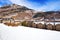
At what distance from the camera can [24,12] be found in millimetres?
43500

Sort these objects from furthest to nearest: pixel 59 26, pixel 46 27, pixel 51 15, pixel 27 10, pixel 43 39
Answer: pixel 27 10 → pixel 51 15 → pixel 46 27 → pixel 59 26 → pixel 43 39

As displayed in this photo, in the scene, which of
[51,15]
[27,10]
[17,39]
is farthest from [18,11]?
[17,39]

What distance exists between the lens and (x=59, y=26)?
12094 mm

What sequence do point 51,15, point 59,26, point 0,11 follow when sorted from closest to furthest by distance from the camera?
point 59,26 → point 51,15 → point 0,11

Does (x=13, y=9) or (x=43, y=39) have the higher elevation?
(x=13, y=9)

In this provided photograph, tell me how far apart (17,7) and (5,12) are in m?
3.76

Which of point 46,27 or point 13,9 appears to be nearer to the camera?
point 46,27

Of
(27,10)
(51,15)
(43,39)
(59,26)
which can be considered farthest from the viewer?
(27,10)

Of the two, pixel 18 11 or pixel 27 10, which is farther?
pixel 18 11

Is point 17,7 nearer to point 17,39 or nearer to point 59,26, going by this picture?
point 59,26

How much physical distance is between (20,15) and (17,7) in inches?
176

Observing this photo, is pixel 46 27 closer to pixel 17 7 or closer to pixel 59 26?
A: pixel 59 26

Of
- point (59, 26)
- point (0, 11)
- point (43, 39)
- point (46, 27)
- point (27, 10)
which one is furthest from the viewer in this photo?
point (0, 11)

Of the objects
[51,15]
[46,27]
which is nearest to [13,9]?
[51,15]
